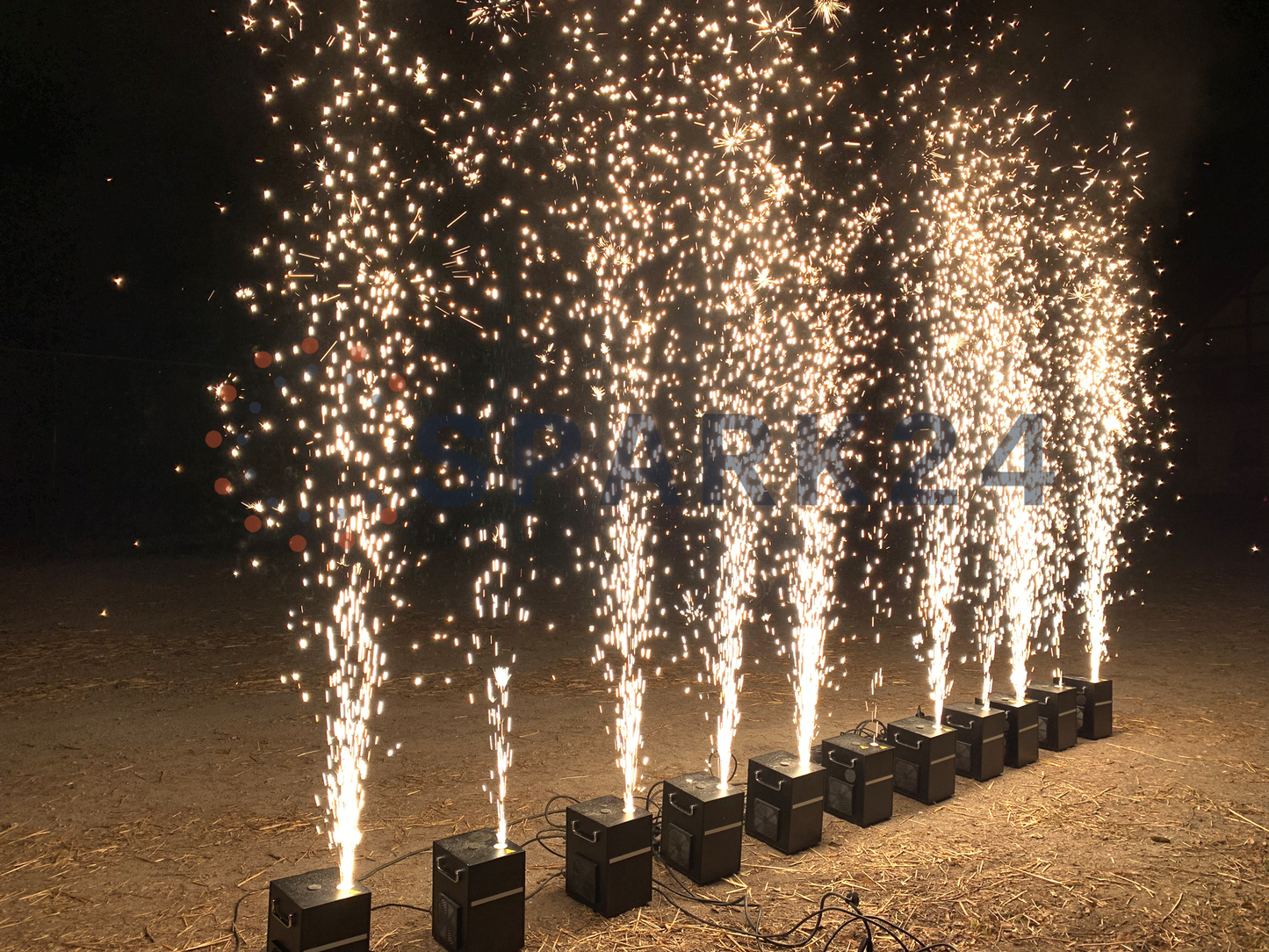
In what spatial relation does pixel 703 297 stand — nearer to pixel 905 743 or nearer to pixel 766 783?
pixel 905 743

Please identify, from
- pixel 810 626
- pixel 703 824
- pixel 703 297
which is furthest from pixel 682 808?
pixel 703 297

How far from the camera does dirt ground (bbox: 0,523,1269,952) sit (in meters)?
2.54

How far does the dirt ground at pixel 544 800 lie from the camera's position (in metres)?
2.54

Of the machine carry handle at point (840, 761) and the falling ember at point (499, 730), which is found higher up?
the machine carry handle at point (840, 761)

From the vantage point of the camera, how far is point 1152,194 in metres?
8.47

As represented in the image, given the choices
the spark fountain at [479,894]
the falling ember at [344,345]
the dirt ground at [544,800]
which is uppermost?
the falling ember at [344,345]

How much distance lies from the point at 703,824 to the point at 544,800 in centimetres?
97

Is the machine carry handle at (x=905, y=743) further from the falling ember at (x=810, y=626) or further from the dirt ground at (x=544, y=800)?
the falling ember at (x=810, y=626)

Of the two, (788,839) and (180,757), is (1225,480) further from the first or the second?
(180,757)

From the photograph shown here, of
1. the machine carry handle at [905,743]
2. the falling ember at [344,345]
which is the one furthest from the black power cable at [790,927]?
the machine carry handle at [905,743]

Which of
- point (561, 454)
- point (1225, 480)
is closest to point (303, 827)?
point (561, 454)

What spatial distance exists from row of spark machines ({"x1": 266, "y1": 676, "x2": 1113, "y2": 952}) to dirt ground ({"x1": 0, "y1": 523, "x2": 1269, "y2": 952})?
0.10m

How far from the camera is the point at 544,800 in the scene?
11.3ft

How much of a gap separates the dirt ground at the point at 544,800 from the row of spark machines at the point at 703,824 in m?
0.10
